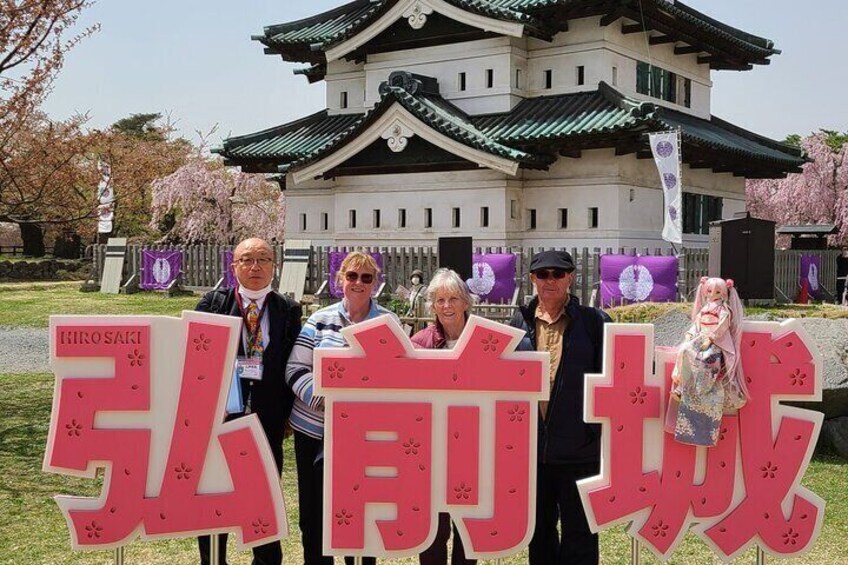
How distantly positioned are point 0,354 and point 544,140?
1204 cm

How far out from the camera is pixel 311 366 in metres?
4.20

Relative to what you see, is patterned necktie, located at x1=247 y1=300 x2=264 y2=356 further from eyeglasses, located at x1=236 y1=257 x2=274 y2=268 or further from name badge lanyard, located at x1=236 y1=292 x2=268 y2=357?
eyeglasses, located at x1=236 y1=257 x2=274 y2=268

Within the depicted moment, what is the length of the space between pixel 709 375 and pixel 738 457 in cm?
47

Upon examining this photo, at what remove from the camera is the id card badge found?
4.23 m

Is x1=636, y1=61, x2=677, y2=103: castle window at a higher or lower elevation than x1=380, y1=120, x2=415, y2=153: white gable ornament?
higher

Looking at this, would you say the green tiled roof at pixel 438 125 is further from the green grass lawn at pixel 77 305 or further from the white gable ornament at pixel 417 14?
the green grass lawn at pixel 77 305

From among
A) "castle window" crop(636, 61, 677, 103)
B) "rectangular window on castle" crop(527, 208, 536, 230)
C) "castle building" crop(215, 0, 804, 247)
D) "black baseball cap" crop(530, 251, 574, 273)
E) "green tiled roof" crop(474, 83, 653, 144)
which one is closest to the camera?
"black baseball cap" crop(530, 251, 574, 273)

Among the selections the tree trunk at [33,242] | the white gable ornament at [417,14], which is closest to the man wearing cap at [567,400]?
the white gable ornament at [417,14]

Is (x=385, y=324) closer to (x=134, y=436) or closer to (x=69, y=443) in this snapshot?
(x=134, y=436)

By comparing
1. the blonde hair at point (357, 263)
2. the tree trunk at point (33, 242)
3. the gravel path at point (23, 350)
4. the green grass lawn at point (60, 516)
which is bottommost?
the green grass lawn at point (60, 516)

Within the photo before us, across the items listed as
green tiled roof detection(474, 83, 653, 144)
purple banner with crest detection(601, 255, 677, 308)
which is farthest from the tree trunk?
purple banner with crest detection(601, 255, 677, 308)

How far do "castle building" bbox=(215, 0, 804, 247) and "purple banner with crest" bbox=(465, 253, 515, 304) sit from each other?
82.7 inches

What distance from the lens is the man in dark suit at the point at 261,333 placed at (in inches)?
169

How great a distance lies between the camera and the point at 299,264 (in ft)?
71.8
